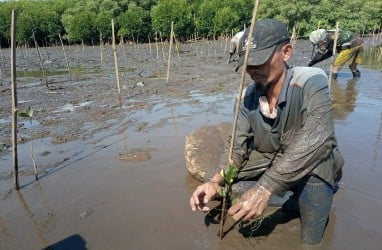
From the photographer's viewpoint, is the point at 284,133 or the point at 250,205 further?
the point at 284,133

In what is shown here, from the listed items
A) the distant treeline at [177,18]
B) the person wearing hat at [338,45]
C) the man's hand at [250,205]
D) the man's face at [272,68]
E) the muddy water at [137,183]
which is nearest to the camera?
the man's hand at [250,205]

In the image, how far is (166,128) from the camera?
646 centimetres

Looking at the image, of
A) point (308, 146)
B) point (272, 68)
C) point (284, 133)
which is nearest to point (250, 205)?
point (308, 146)

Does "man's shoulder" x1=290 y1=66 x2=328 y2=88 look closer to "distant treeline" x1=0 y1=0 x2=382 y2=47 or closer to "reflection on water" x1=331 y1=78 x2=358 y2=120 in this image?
"reflection on water" x1=331 y1=78 x2=358 y2=120

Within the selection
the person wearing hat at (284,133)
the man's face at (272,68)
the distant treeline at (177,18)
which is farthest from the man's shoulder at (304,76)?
the distant treeline at (177,18)

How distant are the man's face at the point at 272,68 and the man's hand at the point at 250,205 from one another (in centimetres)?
79

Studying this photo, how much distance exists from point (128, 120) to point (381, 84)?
754cm

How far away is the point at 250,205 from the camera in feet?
7.49

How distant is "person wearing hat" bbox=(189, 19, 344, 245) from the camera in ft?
7.76

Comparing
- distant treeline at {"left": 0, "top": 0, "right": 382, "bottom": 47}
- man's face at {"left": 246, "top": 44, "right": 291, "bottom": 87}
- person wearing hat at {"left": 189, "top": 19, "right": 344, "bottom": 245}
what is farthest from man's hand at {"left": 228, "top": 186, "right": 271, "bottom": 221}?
distant treeline at {"left": 0, "top": 0, "right": 382, "bottom": 47}

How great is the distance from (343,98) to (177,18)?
29760 mm

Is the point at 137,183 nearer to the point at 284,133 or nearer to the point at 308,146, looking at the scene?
the point at 284,133

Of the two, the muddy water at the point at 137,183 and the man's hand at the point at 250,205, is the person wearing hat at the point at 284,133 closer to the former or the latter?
the man's hand at the point at 250,205

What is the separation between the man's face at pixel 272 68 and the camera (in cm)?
244
